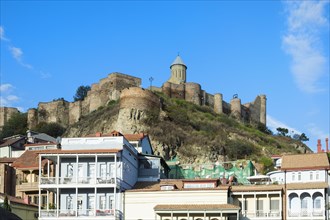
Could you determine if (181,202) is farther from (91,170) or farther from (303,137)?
(303,137)

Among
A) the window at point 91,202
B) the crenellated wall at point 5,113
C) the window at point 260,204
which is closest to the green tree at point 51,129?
the crenellated wall at point 5,113

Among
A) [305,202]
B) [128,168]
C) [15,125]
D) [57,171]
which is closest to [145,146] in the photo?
[128,168]

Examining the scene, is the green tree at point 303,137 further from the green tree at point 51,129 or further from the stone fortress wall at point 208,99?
the green tree at point 51,129

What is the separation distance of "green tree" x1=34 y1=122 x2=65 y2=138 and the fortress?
327 centimetres

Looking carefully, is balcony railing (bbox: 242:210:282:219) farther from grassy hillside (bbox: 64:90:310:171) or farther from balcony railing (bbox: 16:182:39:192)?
grassy hillside (bbox: 64:90:310:171)

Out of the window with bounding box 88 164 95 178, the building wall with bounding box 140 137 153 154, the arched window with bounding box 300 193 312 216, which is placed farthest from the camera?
the building wall with bounding box 140 137 153 154

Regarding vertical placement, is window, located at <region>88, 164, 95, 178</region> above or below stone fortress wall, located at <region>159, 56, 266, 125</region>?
below

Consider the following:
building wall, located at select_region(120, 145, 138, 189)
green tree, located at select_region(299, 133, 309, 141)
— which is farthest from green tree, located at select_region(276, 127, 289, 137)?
building wall, located at select_region(120, 145, 138, 189)

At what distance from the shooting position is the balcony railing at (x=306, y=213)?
5312cm

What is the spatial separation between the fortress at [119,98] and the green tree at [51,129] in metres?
3.27

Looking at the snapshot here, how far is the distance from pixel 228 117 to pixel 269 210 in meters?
70.5

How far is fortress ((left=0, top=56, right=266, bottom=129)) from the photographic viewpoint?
12138 cm

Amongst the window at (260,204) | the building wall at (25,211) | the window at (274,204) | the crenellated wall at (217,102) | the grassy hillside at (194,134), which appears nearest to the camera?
the window at (274,204)

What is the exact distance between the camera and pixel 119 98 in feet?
367
